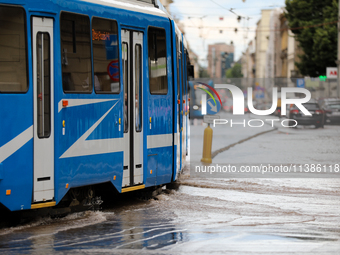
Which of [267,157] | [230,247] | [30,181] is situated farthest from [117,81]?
[267,157]

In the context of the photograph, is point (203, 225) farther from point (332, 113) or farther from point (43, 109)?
point (332, 113)

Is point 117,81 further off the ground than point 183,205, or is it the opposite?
point 117,81

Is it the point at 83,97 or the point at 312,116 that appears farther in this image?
the point at 312,116

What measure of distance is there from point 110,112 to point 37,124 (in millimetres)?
1562

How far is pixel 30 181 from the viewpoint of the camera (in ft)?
27.1

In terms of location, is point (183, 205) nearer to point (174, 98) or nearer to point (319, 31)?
point (174, 98)

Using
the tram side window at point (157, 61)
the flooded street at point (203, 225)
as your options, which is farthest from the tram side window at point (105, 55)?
the flooded street at point (203, 225)

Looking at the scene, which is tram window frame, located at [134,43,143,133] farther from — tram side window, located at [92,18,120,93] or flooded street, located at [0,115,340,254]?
flooded street, located at [0,115,340,254]

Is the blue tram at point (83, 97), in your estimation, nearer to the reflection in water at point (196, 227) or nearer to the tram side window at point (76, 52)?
the tram side window at point (76, 52)

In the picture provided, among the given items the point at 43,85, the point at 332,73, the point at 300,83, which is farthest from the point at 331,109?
the point at 43,85

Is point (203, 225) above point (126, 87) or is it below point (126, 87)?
below

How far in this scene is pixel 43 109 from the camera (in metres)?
8.44

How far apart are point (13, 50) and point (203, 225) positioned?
3355mm

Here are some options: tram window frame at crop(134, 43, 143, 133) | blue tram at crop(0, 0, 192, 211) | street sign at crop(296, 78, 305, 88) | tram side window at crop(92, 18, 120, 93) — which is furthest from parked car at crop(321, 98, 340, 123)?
tram side window at crop(92, 18, 120, 93)
